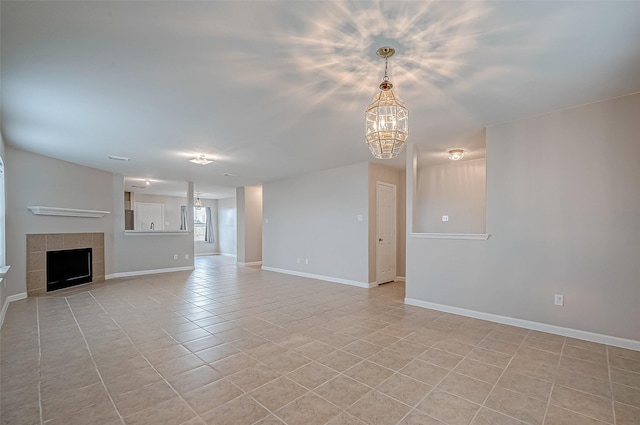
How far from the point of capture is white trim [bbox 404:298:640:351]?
115 inches

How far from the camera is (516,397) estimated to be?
2113 mm

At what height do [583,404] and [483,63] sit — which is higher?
[483,63]

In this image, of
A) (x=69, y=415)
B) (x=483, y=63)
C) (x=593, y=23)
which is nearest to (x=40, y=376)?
(x=69, y=415)

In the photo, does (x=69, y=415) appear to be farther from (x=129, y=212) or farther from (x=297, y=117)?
(x=129, y=212)

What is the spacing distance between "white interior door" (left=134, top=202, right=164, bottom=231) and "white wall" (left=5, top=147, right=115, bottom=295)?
4549 mm

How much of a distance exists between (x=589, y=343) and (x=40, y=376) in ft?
16.7

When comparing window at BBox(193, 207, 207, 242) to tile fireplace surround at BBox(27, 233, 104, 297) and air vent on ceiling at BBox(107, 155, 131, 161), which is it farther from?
air vent on ceiling at BBox(107, 155, 131, 161)

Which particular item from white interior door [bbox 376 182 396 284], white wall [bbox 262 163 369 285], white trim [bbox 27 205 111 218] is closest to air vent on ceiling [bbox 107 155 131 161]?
white trim [bbox 27 205 111 218]

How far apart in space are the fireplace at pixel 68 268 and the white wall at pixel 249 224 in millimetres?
3788

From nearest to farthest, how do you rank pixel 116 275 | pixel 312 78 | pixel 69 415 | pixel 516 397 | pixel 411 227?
pixel 69 415 < pixel 516 397 < pixel 312 78 < pixel 411 227 < pixel 116 275

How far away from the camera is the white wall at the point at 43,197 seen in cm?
484

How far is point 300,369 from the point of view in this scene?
2520 mm

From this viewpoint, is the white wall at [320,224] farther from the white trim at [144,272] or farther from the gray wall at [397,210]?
the white trim at [144,272]

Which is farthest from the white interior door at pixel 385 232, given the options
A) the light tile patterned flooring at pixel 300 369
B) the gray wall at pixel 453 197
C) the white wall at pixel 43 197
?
the white wall at pixel 43 197
